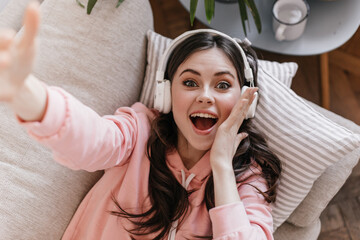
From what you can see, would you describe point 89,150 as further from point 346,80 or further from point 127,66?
point 346,80

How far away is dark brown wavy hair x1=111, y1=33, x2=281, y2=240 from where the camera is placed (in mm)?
1092

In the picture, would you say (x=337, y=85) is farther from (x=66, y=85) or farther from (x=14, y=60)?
(x=14, y=60)

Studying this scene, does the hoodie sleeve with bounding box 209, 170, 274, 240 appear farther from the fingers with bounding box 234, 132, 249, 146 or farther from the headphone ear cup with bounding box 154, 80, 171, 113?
the headphone ear cup with bounding box 154, 80, 171, 113

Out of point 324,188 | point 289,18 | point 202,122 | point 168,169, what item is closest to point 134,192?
point 168,169

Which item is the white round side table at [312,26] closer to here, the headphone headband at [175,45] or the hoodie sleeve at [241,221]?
the headphone headband at [175,45]

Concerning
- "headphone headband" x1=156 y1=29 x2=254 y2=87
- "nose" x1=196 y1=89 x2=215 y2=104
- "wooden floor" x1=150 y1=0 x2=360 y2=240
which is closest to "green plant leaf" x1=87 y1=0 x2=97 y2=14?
"headphone headband" x1=156 y1=29 x2=254 y2=87

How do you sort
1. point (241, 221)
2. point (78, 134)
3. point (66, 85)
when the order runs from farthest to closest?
point (66, 85)
point (241, 221)
point (78, 134)

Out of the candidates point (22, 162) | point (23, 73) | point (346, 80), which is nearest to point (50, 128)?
point (23, 73)

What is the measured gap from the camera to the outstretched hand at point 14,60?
1.79ft

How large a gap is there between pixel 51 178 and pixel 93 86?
319mm

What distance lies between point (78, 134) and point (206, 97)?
0.38m

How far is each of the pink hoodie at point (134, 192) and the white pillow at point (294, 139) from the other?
0.11m

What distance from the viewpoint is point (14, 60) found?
57 cm

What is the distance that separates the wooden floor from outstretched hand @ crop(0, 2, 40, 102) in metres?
1.32
